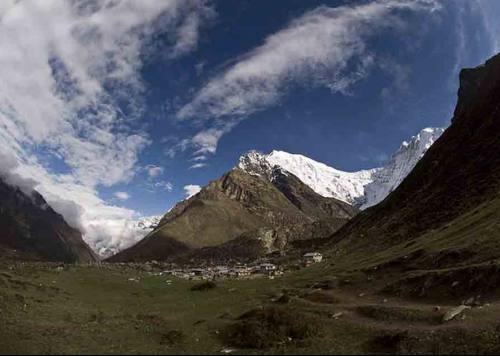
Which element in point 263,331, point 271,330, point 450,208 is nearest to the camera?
point 263,331

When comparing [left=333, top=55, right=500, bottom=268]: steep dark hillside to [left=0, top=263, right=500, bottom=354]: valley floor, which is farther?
[left=333, top=55, right=500, bottom=268]: steep dark hillside

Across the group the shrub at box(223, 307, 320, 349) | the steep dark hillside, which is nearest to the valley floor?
the shrub at box(223, 307, 320, 349)

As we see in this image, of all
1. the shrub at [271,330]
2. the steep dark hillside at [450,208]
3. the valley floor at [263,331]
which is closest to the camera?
the valley floor at [263,331]

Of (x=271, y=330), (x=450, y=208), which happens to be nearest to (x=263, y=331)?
(x=271, y=330)

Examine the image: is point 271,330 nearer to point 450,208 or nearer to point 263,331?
point 263,331

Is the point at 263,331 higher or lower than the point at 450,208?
lower

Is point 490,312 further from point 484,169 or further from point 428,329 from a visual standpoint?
point 484,169

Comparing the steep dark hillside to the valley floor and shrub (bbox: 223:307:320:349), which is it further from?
shrub (bbox: 223:307:320:349)

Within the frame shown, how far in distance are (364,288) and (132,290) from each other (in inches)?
2088

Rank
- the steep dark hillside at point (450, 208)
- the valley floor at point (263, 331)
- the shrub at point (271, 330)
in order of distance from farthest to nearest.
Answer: the steep dark hillside at point (450, 208)
the shrub at point (271, 330)
the valley floor at point (263, 331)

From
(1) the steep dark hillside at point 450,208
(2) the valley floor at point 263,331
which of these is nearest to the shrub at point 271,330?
(2) the valley floor at point 263,331

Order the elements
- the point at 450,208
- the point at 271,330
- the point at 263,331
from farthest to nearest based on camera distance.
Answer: the point at 450,208 < the point at 271,330 < the point at 263,331

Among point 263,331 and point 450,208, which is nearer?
point 263,331

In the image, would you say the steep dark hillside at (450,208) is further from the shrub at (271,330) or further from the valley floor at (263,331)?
the shrub at (271,330)
